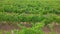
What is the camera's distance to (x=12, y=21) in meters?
11.3

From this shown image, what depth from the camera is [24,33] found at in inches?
190

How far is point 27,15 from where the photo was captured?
12039 mm

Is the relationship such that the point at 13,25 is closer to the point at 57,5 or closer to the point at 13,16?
the point at 13,16

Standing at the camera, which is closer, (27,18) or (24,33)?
(24,33)

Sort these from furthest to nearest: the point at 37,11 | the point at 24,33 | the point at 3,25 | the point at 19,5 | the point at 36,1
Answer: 1. the point at 36,1
2. the point at 19,5
3. the point at 37,11
4. the point at 3,25
5. the point at 24,33

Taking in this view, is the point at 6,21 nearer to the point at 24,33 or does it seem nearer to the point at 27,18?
the point at 27,18

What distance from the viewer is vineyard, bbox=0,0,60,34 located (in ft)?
34.8

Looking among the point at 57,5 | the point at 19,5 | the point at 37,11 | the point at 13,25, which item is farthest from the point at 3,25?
the point at 57,5

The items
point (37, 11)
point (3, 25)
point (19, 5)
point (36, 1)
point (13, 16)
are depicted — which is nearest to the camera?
point (3, 25)

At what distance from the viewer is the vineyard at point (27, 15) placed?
10.6 meters

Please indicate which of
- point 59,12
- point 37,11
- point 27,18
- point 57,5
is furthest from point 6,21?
point 57,5

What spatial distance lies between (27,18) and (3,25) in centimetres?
146

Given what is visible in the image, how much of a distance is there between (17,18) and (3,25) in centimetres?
97

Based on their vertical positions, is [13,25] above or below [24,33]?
below
